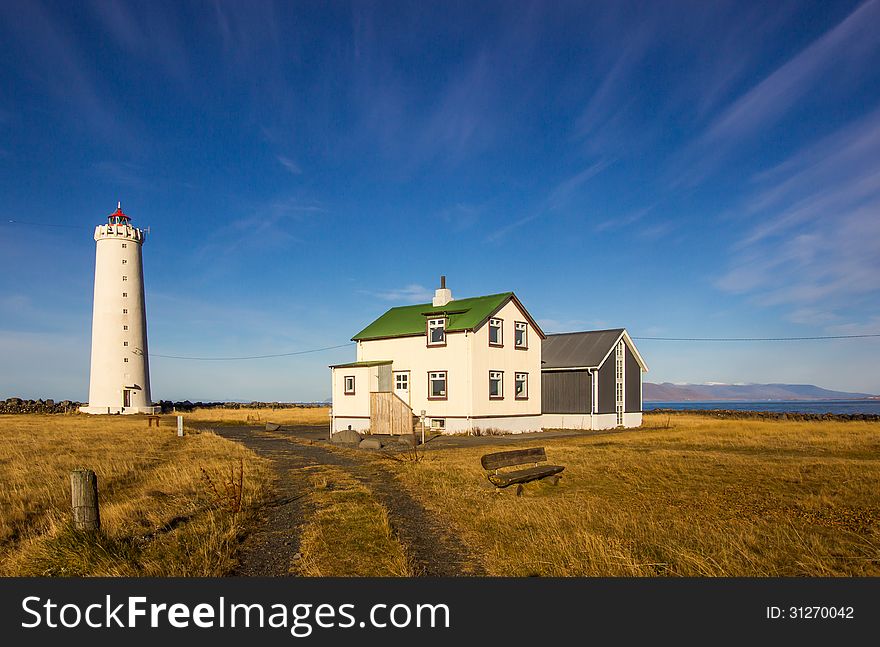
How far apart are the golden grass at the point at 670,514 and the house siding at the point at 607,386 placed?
761 inches

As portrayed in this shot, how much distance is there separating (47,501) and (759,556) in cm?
1429

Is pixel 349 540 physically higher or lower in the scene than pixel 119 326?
lower

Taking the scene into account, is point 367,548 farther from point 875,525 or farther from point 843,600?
point 875,525

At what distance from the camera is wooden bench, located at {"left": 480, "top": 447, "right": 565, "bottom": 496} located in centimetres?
1441

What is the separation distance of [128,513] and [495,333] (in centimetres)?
2740

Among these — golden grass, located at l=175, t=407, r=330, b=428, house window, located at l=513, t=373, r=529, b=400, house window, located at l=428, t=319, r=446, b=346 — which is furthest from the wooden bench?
golden grass, located at l=175, t=407, r=330, b=428

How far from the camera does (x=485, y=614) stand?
649cm

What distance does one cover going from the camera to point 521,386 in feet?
129

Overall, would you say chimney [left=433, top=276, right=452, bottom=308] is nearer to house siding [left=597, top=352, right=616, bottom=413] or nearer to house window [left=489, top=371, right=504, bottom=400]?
house window [left=489, top=371, right=504, bottom=400]

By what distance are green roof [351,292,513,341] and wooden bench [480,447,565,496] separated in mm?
19278

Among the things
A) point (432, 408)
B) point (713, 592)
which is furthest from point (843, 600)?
point (432, 408)

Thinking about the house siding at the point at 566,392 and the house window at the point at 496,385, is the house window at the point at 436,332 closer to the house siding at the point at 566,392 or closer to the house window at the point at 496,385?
the house window at the point at 496,385

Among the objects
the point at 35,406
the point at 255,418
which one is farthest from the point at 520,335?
the point at 35,406

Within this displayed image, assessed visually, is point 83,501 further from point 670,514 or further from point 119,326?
point 119,326
